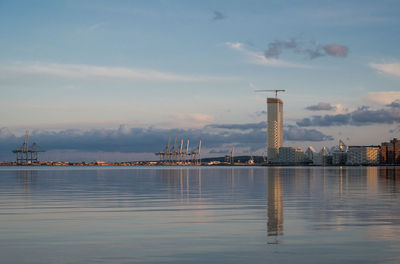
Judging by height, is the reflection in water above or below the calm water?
below

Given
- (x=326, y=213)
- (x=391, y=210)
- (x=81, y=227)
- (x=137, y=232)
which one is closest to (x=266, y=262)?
(x=137, y=232)

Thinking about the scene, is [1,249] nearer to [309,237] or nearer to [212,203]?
[309,237]

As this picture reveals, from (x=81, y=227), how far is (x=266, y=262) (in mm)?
9419

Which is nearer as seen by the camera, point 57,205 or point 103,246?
point 103,246

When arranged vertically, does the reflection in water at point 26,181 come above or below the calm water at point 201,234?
below

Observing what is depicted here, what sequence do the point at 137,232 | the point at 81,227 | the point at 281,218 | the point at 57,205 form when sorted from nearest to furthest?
the point at 137,232 → the point at 81,227 → the point at 281,218 → the point at 57,205

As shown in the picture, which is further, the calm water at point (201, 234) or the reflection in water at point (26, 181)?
the reflection in water at point (26, 181)

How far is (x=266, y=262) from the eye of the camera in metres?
12.9

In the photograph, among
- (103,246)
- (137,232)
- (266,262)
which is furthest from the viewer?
(137,232)

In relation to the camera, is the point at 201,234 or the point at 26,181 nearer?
the point at 201,234

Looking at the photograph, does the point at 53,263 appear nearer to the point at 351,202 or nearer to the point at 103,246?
the point at 103,246

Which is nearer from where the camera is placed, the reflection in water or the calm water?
the calm water

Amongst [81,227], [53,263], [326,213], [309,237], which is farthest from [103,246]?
[326,213]

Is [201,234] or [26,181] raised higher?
[201,234]
